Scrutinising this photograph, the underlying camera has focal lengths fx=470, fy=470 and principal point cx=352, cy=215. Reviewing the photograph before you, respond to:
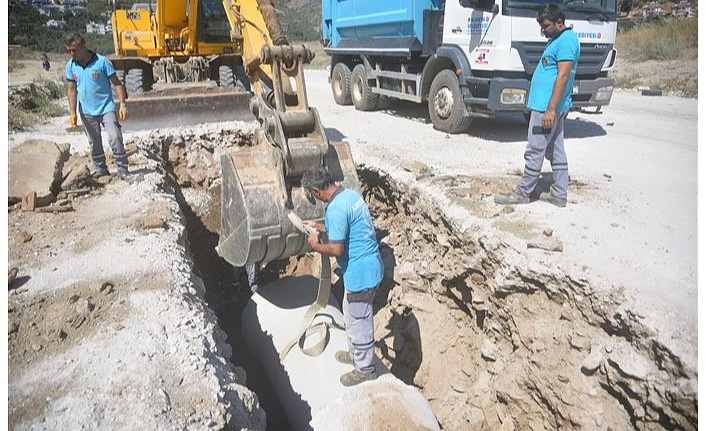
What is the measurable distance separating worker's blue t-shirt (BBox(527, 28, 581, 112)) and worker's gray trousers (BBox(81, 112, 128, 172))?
4.69m

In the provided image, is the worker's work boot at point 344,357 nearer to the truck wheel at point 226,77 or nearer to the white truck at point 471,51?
the white truck at point 471,51

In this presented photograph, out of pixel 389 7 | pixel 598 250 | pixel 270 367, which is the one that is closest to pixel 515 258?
pixel 598 250

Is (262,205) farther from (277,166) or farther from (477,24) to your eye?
(477,24)

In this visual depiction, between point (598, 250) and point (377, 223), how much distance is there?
2.86 metres

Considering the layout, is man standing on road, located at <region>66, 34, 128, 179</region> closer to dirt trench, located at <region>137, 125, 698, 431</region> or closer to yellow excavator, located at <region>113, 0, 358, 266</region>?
dirt trench, located at <region>137, 125, 698, 431</region>

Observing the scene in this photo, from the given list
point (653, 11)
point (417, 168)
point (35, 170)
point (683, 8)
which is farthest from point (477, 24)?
point (683, 8)

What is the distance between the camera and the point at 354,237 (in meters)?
3.31

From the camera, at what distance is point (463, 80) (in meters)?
7.48

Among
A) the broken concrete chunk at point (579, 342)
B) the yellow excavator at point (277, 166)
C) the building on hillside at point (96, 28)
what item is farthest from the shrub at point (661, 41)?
the building on hillside at point (96, 28)

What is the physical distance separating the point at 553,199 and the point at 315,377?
9.42ft

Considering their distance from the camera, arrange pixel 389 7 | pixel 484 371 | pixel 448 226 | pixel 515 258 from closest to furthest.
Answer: pixel 515 258
pixel 484 371
pixel 448 226
pixel 389 7

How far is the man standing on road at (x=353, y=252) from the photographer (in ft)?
10.4

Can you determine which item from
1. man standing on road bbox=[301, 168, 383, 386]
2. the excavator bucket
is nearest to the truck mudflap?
man standing on road bbox=[301, 168, 383, 386]

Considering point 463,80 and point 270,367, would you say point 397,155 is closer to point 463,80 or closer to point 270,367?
point 463,80
